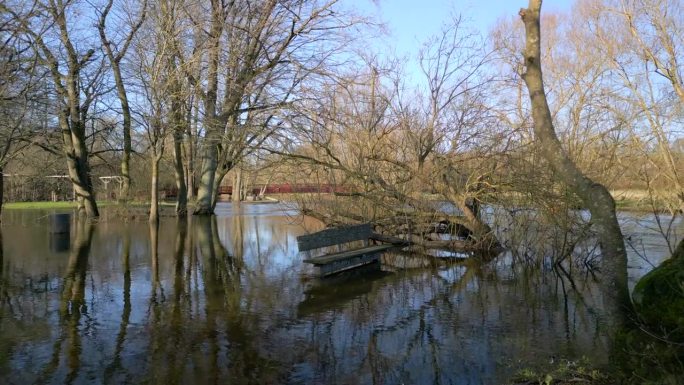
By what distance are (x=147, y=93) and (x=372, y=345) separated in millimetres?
17121

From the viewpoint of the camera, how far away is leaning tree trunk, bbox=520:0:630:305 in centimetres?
419

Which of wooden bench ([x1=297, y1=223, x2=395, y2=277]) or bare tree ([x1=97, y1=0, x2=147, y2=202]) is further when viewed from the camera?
bare tree ([x1=97, y1=0, x2=147, y2=202])

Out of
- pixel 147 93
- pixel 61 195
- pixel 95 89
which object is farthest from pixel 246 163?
pixel 61 195

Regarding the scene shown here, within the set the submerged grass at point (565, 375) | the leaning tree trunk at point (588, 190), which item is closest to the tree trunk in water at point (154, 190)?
the leaning tree trunk at point (588, 190)

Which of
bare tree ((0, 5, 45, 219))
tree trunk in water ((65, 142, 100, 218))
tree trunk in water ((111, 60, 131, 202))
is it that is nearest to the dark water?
bare tree ((0, 5, 45, 219))

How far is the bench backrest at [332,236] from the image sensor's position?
9773mm

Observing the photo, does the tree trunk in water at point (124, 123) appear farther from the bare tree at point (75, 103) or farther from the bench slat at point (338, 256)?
the bench slat at point (338, 256)

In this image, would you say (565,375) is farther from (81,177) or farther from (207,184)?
(81,177)

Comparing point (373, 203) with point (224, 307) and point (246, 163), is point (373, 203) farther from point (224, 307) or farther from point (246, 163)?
point (246, 163)

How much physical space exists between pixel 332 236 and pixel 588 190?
6.80 m

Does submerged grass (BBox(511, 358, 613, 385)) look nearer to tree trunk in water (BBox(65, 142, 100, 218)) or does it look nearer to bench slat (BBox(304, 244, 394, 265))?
bench slat (BBox(304, 244, 394, 265))

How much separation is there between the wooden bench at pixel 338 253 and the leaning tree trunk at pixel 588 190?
5.58 metres

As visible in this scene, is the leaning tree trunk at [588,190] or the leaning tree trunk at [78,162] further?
the leaning tree trunk at [78,162]

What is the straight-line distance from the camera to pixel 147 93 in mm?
20172
